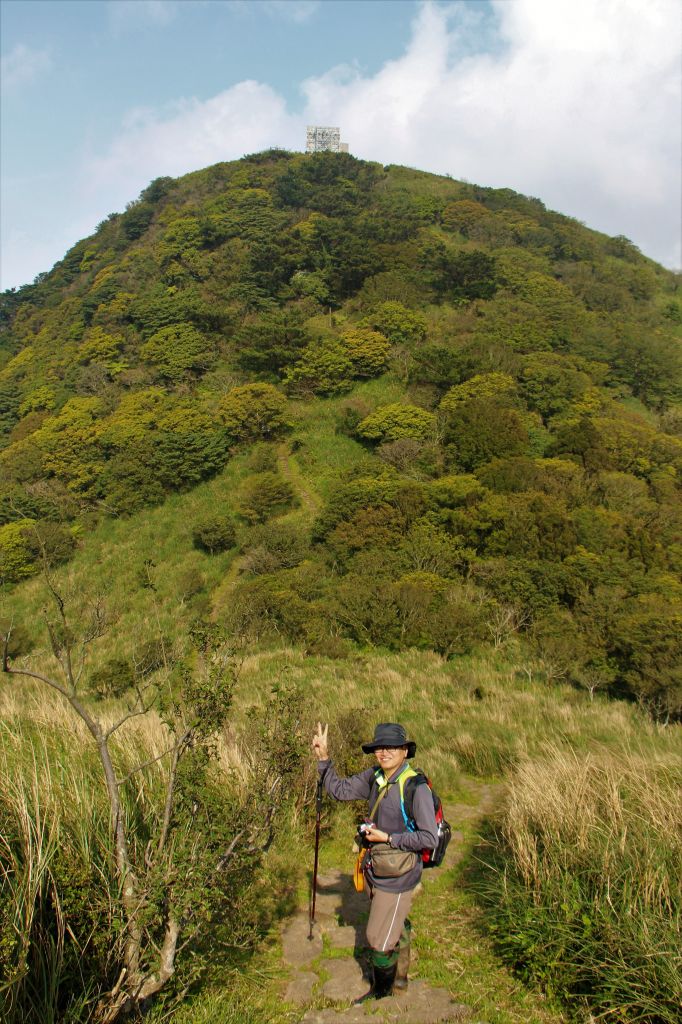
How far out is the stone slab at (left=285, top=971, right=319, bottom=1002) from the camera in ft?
11.4

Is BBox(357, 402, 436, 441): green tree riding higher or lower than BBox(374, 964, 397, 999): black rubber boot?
higher

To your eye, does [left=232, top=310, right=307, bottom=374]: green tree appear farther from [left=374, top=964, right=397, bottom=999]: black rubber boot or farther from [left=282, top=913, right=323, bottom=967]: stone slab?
[left=374, top=964, right=397, bottom=999]: black rubber boot

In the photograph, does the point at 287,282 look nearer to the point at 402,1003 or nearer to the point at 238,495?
the point at 238,495

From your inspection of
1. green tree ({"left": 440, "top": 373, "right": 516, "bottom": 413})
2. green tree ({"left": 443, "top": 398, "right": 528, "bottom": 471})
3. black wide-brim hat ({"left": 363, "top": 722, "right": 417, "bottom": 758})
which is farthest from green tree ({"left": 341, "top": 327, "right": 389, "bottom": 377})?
black wide-brim hat ({"left": 363, "top": 722, "right": 417, "bottom": 758})

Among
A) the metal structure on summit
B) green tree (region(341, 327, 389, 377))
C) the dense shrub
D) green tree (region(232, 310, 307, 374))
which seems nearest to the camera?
the dense shrub

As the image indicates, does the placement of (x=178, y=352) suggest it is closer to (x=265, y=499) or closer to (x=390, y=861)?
(x=265, y=499)

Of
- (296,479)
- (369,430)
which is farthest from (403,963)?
(369,430)

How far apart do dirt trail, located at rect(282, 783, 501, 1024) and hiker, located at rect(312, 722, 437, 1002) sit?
11cm

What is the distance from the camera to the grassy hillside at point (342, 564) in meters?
3.30

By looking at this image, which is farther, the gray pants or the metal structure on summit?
the metal structure on summit

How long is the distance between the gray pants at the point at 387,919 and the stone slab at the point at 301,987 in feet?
1.80

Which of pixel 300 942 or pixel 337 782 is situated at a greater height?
pixel 337 782

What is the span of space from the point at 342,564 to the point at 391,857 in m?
17.5

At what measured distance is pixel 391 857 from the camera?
3.37 m
